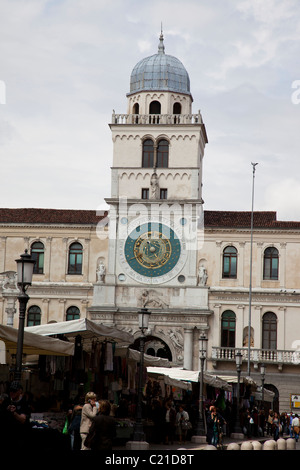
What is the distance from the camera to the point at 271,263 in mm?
51938

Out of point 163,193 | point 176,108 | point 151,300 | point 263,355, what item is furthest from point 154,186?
point 263,355

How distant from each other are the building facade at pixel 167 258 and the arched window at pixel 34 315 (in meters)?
0.08

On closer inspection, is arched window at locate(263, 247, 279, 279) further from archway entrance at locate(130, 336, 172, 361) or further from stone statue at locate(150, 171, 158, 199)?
stone statue at locate(150, 171, 158, 199)

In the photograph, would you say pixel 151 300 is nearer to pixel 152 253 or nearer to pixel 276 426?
pixel 152 253

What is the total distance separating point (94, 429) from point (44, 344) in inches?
234

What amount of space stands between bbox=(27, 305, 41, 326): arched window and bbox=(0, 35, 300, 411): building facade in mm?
75

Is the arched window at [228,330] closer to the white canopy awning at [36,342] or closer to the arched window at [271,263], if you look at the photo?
the arched window at [271,263]

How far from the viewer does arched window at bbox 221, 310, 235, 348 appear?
51312mm

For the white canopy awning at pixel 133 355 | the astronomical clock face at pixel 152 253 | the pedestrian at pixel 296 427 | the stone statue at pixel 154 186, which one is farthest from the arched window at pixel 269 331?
the white canopy awning at pixel 133 355

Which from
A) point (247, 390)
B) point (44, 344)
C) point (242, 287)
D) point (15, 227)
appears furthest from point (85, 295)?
point (44, 344)

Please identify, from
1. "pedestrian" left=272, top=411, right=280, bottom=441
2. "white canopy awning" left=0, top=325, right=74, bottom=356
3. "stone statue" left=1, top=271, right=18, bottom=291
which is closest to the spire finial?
"stone statue" left=1, top=271, right=18, bottom=291

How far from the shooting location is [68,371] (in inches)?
934

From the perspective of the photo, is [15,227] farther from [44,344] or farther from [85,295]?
[44,344]
